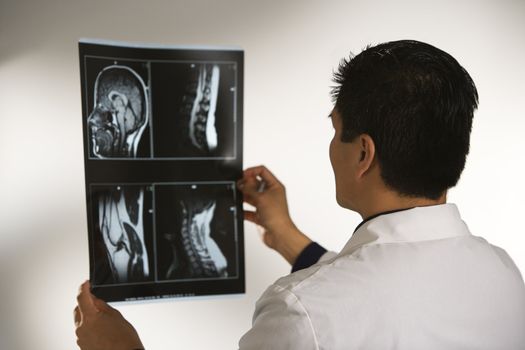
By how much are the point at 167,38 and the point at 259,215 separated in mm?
482

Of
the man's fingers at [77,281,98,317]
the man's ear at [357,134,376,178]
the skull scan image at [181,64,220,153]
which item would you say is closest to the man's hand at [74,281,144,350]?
the man's fingers at [77,281,98,317]

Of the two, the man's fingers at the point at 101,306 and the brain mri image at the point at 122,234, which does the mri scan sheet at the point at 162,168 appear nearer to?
the brain mri image at the point at 122,234

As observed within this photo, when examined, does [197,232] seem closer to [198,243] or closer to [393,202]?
[198,243]

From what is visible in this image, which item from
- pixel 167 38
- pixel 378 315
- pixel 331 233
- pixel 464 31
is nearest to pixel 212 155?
pixel 167 38

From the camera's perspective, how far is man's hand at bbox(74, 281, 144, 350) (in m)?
1.04

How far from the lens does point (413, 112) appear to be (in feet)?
2.82

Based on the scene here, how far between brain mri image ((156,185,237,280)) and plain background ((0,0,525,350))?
0.20m

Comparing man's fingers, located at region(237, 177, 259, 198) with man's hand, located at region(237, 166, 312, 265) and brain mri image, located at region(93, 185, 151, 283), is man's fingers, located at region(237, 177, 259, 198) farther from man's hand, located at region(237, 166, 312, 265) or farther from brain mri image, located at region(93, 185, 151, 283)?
brain mri image, located at region(93, 185, 151, 283)

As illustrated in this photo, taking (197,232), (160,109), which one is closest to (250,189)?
(197,232)

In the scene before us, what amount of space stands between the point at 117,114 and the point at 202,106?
0.18 meters

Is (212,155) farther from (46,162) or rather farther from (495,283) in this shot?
(495,283)

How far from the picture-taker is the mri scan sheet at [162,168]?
1186 mm

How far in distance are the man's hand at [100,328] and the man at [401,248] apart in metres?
0.28

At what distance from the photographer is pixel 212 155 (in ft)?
4.19
